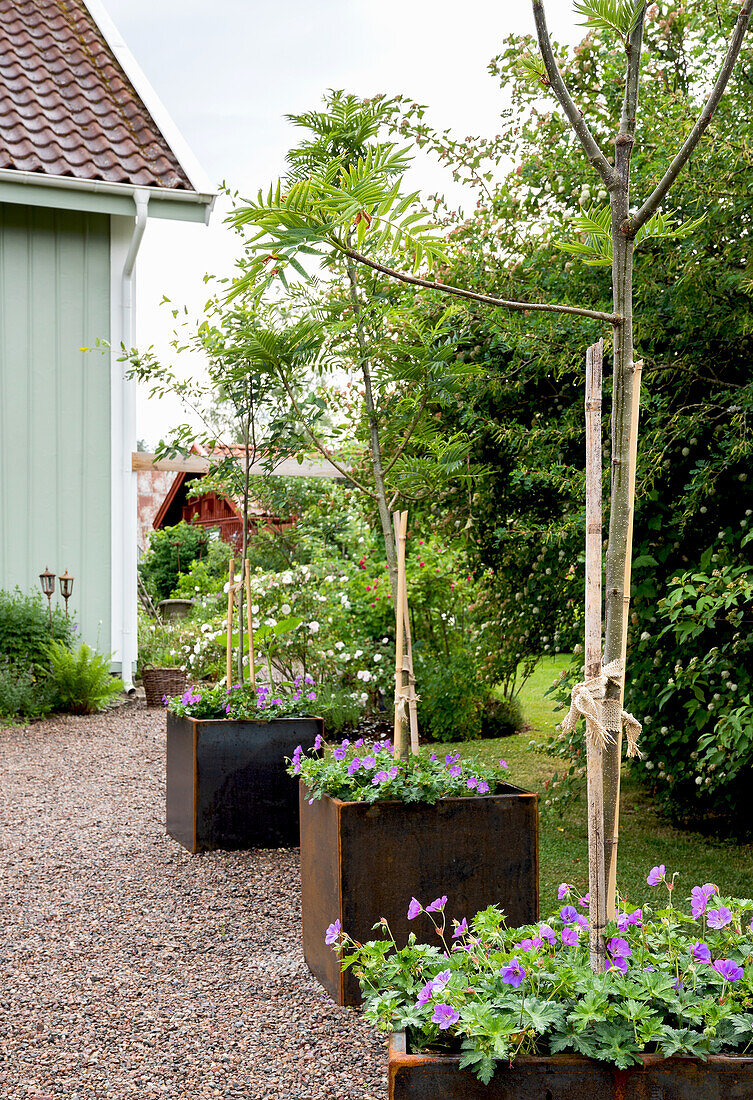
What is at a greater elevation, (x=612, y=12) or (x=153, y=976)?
(x=612, y=12)

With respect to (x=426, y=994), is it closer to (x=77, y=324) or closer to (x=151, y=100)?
(x=77, y=324)

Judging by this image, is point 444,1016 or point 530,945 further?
point 530,945

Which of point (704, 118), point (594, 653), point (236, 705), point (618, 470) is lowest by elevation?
point (236, 705)

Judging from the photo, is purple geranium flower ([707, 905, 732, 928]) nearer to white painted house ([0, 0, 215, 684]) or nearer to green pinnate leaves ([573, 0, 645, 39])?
green pinnate leaves ([573, 0, 645, 39])

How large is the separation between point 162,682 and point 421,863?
6.01 metres

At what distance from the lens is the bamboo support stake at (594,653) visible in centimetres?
158

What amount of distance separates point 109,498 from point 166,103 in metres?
3.83

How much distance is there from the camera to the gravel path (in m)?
2.32

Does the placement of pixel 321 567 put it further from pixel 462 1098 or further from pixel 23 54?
pixel 462 1098

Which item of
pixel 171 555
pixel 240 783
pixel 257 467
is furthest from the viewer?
pixel 171 555

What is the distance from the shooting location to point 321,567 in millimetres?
7949

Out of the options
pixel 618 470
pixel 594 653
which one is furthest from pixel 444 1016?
pixel 618 470

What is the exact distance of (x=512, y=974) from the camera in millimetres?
1516

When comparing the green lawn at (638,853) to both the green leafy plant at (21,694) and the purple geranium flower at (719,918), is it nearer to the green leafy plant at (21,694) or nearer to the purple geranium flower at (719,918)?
the purple geranium flower at (719,918)
